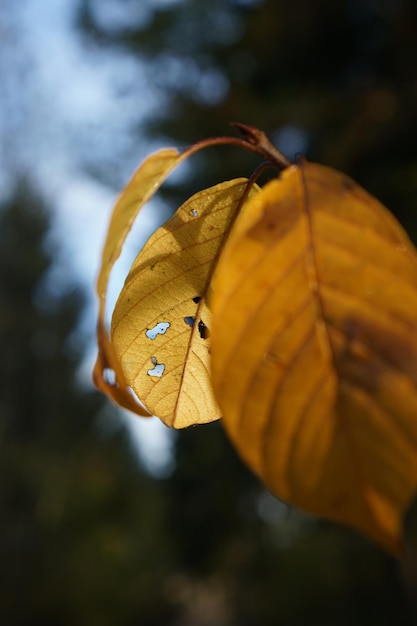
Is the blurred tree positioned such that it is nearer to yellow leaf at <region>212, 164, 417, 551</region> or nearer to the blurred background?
the blurred background

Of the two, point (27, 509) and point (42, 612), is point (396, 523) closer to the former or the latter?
point (42, 612)

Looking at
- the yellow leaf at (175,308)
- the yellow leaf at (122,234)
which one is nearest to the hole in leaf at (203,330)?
the yellow leaf at (175,308)

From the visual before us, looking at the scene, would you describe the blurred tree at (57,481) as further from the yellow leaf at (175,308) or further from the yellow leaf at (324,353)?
the yellow leaf at (324,353)

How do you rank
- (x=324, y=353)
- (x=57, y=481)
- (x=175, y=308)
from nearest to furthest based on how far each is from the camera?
(x=324, y=353) < (x=175, y=308) < (x=57, y=481)

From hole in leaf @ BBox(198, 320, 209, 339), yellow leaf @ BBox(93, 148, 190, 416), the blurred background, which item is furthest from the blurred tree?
yellow leaf @ BBox(93, 148, 190, 416)

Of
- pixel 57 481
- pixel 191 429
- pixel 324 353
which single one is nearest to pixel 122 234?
pixel 324 353

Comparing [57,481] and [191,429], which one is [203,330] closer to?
[191,429]

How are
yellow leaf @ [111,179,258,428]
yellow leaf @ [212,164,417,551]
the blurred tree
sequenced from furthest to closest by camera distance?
the blurred tree < yellow leaf @ [111,179,258,428] < yellow leaf @ [212,164,417,551]
